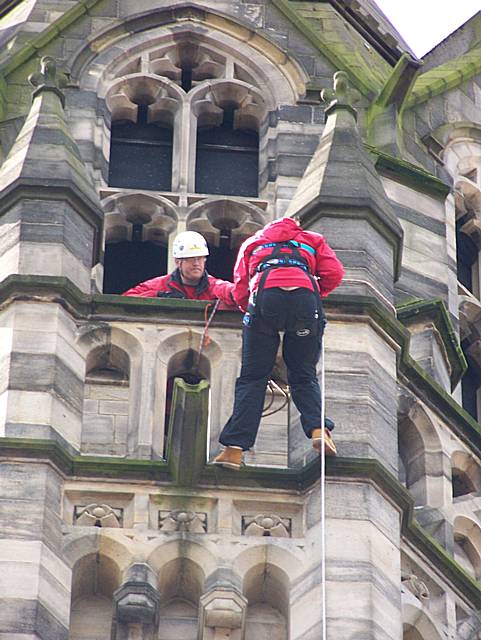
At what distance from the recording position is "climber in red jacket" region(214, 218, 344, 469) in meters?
23.8

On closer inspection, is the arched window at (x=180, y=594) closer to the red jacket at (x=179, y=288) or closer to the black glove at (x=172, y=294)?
the red jacket at (x=179, y=288)

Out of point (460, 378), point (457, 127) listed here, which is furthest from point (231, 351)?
point (457, 127)

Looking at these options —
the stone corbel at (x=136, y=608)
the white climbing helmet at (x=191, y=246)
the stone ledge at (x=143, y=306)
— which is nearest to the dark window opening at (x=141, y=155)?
the white climbing helmet at (x=191, y=246)

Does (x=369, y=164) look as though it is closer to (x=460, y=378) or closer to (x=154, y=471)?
(x=460, y=378)

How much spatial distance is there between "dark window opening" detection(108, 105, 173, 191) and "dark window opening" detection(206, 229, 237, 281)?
68 centimetres

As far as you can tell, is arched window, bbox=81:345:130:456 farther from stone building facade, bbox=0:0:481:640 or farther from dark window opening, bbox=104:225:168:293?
dark window opening, bbox=104:225:168:293

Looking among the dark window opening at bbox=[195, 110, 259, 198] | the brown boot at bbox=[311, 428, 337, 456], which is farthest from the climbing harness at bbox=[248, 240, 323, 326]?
the dark window opening at bbox=[195, 110, 259, 198]

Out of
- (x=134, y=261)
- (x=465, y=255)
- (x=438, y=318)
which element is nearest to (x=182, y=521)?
(x=438, y=318)

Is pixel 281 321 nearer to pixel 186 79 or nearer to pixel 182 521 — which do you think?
pixel 182 521

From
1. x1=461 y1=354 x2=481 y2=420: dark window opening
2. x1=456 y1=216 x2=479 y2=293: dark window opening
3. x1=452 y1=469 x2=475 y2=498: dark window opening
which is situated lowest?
x1=452 y1=469 x2=475 y2=498: dark window opening

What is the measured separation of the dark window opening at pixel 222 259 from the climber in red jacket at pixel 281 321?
11.0 feet

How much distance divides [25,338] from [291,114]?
475 centimetres

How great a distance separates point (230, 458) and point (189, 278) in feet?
6.81

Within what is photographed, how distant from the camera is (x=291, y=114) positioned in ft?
93.7
